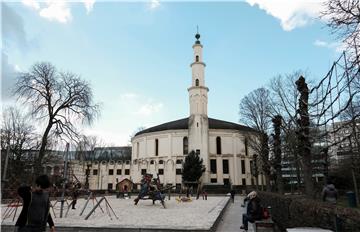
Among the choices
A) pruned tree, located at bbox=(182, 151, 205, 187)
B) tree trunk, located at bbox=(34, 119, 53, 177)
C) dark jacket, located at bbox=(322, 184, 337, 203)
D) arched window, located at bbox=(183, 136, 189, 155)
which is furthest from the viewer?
arched window, located at bbox=(183, 136, 189, 155)

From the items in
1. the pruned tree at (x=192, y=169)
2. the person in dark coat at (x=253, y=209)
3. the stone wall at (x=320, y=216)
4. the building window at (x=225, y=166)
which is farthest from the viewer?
the building window at (x=225, y=166)

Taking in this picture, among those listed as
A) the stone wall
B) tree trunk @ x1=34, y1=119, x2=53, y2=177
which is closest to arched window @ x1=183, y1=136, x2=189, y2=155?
tree trunk @ x1=34, y1=119, x2=53, y2=177

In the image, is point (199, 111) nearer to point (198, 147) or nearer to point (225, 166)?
point (198, 147)

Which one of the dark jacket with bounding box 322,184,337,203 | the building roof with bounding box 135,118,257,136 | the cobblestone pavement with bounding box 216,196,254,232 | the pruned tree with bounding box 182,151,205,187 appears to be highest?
the building roof with bounding box 135,118,257,136

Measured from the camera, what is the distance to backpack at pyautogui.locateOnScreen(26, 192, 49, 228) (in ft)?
18.6

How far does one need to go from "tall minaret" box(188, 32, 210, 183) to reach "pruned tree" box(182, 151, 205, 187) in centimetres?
466

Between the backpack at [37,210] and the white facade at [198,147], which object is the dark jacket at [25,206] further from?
the white facade at [198,147]

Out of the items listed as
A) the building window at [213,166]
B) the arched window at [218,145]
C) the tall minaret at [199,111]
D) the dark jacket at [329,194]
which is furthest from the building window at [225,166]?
the dark jacket at [329,194]

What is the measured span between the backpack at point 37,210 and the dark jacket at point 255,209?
23.4 feet

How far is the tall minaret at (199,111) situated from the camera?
72.7 m

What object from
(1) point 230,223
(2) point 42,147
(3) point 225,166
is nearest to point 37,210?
(1) point 230,223

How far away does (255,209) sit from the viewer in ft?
35.6

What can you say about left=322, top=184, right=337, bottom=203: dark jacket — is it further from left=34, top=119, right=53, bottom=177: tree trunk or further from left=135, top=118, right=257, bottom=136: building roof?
left=135, top=118, right=257, bottom=136: building roof

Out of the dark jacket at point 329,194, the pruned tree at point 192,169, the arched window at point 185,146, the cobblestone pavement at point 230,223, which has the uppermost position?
the arched window at point 185,146
